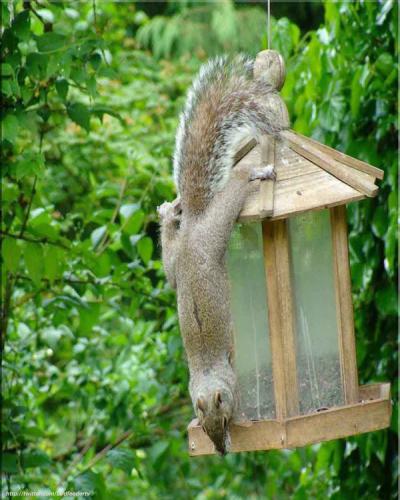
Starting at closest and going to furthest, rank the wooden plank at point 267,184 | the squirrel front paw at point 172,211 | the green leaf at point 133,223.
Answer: the wooden plank at point 267,184 → the squirrel front paw at point 172,211 → the green leaf at point 133,223

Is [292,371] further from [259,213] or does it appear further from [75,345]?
[75,345]

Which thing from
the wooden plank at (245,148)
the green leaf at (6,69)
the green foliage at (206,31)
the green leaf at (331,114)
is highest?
the green foliage at (206,31)

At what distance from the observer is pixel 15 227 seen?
2893mm

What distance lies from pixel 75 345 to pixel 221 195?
5.74ft

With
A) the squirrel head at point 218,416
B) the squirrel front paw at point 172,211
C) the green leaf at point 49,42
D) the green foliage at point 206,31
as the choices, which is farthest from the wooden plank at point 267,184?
the green foliage at point 206,31

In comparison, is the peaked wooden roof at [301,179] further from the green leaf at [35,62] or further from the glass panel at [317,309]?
the green leaf at [35,62]

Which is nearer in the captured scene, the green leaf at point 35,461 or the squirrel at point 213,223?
the squirrel at point 213,223

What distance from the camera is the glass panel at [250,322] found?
2.09 m

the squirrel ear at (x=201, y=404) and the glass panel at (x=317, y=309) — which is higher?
the glass panel at (x=317, y=309)

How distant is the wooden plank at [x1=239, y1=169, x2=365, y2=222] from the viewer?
1.86 metres

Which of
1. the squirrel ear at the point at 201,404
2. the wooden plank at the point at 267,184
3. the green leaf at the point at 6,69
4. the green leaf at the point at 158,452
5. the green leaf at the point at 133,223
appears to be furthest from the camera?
the green leaf at the point at 158,452

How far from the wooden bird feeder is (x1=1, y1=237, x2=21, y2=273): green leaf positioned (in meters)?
0.78

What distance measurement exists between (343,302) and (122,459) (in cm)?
93

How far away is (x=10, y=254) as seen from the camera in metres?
2.60
